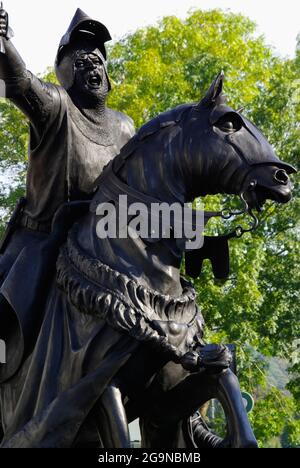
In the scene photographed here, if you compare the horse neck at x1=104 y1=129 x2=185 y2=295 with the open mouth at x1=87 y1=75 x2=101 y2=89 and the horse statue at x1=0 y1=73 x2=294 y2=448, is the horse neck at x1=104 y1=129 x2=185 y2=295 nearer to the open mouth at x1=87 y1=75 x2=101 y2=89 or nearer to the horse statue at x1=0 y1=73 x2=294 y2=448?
the horse statue at x1=0 y1=73 x2=294 y2=448

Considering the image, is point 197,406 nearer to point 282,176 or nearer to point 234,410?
point 234,410

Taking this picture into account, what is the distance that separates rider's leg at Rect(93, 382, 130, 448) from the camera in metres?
5.62

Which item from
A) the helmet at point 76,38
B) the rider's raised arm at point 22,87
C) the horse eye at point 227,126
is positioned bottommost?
the horse eye at point 227,126

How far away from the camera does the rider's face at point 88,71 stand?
6.87 metres

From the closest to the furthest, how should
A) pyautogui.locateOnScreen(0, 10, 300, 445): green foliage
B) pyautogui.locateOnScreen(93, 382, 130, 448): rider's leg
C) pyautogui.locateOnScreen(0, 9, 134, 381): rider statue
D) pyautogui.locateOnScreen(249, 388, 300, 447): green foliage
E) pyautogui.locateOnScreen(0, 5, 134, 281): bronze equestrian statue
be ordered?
pyautogui.locateOnScreen(93, 382, 130, 448): rider's leg < pyautogui.locateOnScreen(0, 9, 134, 381): rider statue < pyautogui.locateOnScreen(0, 5, 134, 281): bronze equestrian statue < pyautogui.locateOnScreen(0, 10, 300, 445): green foliage < pyautogui.locateOnScreen(249, 388, 300, 447): green foliage

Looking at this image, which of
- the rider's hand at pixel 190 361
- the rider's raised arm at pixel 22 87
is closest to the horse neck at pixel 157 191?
the rider's hand at pixel 190 361

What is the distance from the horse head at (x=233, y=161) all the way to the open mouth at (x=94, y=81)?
108 cm

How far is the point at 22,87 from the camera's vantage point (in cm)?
619

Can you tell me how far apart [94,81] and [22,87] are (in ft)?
2.82

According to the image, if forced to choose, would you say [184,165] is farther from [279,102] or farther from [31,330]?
[279,102]

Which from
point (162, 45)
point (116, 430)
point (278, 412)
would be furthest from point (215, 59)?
point (116, 430)

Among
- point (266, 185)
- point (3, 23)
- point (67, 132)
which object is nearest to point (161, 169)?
point (266, 185)

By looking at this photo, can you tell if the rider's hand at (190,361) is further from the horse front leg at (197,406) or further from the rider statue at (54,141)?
the rider statue at (54,141)

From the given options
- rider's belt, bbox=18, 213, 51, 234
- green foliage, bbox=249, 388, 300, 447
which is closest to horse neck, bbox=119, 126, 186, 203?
rider's belt, bbox=18, 213, 51, 234
